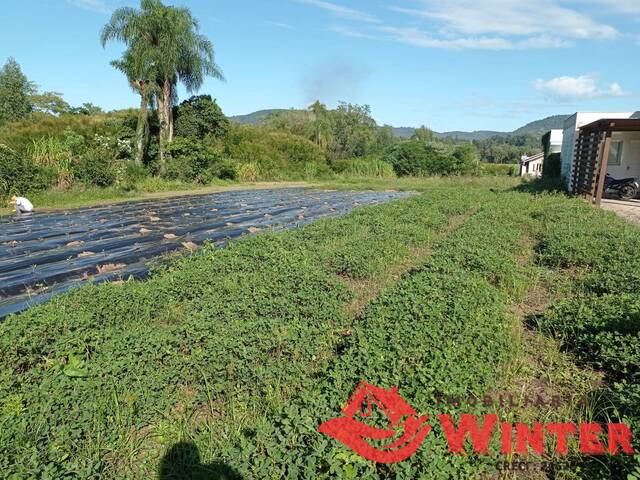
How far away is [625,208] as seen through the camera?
12273 millimetres

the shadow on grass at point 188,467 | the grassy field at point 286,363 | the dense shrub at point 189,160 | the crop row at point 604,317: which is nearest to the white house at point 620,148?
the crop row at point 604,317

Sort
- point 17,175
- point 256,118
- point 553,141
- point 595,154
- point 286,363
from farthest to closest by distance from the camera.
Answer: point 256,118 < point 553,141 < point 17,175 < point 595,154 < point 286,363

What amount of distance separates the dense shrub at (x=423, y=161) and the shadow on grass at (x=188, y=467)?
31726mm

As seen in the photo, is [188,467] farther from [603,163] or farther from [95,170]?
[95,170]

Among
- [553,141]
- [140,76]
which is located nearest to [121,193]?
[140,76]

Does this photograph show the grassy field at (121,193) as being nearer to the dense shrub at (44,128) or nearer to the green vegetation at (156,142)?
the green vegetation at (156,142)

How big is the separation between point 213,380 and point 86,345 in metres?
1.16

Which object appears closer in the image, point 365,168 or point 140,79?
point 140,79

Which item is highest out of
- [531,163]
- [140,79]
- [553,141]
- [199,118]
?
[140,79]

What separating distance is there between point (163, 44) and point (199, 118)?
490 cm

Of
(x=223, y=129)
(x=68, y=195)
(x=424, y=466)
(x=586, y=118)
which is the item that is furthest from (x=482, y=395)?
(x=223, y=129)

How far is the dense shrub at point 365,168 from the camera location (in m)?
31.2

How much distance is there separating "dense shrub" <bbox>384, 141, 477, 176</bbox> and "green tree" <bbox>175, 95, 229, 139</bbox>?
14.8 m

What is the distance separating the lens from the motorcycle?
1462cm
